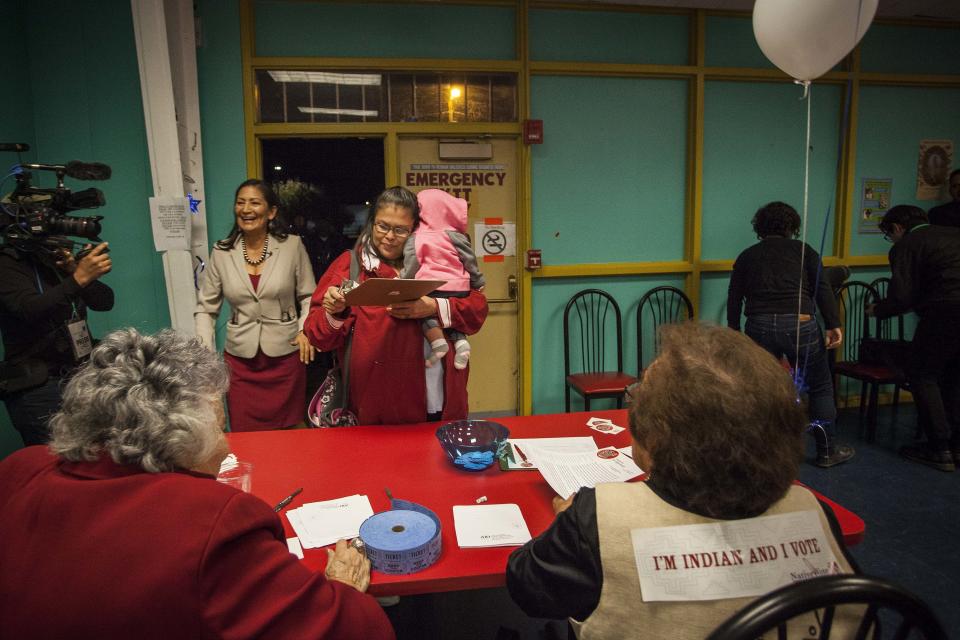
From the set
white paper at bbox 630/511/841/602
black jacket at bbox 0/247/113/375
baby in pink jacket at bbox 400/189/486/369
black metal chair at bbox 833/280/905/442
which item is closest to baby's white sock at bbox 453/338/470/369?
baby in pink jacket at bbox 400/189/486/369

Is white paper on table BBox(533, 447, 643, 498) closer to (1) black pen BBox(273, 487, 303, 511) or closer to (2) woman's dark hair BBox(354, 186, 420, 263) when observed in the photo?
(1) black pen BBox(273, 487, 303, 511)

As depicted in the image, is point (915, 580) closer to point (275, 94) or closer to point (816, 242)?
point (816, 242)

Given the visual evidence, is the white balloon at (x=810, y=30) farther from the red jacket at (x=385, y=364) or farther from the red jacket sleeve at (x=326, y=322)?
the red jacket sleeve at (x=326, y=322)

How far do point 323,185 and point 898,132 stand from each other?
4129mm

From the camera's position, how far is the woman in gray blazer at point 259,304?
2.69 metres

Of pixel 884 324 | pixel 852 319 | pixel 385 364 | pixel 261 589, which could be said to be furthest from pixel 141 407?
pixel 884 324

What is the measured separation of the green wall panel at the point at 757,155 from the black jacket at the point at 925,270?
91 cm

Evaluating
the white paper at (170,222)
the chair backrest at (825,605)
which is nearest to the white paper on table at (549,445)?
the chair backrest at (825,605)

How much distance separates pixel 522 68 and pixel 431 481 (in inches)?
117

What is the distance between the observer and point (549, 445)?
173cm

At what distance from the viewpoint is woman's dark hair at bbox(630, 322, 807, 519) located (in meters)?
0.86

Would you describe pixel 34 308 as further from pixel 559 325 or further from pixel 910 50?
pixel 910 50

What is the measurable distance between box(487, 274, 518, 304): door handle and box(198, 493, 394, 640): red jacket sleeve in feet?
9.90

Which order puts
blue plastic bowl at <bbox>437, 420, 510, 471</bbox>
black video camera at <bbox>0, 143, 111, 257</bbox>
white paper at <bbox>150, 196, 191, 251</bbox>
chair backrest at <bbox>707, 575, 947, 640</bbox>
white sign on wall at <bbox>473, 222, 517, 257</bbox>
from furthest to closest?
white sign on wall at <bbox>473, 222, 517, 257</bbox>, white paper at <bbox>150, 196, 191, 251</bbox>, black video camera at <bbox>0, 143, 111, 257</bbox>, blue plastic bowl at <bbox>437, 420, 510, 471</bbox>, chair backrest at <bbox>707, 575, 947, 640</bbox>
